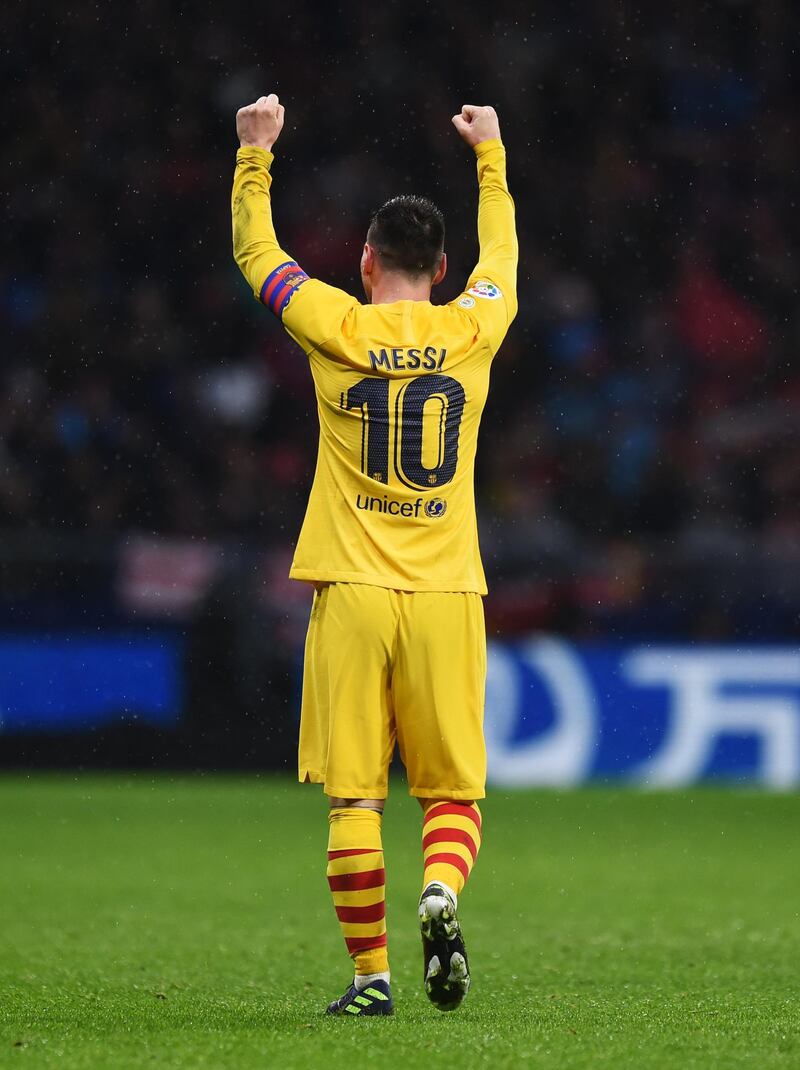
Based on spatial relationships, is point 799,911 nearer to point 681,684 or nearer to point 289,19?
→ point 681,684

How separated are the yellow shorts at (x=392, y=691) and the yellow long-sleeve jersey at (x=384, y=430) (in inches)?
2.3

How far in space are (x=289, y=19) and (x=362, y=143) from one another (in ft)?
4.70

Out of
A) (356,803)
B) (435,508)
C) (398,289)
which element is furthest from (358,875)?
(398,289)

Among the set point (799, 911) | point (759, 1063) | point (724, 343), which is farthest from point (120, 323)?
point (759, 1063)

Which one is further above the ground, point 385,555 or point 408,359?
point 408,359

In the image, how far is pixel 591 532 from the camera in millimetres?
12406

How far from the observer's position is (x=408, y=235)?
4098 mm

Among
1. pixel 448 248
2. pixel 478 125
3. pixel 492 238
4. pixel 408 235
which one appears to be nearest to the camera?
pixel 408 235

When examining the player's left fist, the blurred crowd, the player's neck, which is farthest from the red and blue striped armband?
the blurred crowd

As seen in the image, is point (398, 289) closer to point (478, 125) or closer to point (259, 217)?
point (259, 217)

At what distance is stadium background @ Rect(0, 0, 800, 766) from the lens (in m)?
11.0

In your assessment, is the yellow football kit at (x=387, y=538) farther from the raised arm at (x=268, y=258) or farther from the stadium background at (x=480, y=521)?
the stadium background at (x=480, y=521)

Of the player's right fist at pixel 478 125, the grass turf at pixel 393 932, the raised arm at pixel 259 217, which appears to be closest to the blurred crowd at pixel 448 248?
the grass turf at pixel 393 932

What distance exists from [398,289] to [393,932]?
2723 mm
